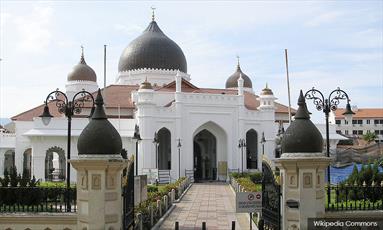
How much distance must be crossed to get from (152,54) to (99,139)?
37.8 metres

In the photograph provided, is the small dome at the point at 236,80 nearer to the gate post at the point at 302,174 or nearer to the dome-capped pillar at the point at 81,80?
the dome-capped pillar at the point at 81,80

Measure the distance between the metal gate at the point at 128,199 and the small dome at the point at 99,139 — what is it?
0.85 m

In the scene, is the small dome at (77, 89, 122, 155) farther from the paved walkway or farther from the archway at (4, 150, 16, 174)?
the archway at (4, 150, 16, 174)

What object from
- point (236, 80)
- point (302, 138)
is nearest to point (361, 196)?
point (302, 138)

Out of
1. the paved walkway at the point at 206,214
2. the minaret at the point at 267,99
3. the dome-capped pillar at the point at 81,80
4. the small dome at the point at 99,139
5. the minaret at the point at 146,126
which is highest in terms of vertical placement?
the dome-capped pillar at the point at 81,80

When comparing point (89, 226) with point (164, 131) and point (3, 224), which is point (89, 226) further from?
point (164, 131)

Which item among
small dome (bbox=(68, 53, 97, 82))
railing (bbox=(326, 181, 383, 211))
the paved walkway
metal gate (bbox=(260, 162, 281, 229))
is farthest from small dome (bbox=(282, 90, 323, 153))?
small dome (bbox=(68, 53, 97, 82))

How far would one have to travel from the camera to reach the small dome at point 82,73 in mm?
49572

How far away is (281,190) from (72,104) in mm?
7487

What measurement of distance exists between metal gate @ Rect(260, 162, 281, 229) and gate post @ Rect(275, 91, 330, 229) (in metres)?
0.40

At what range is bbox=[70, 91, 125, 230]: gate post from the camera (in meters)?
10.0

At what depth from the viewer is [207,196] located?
26.8 meters

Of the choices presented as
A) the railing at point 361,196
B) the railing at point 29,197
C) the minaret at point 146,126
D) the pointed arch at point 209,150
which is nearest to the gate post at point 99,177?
the railing at point 29,197

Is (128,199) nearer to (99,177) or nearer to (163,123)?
(99,177)
